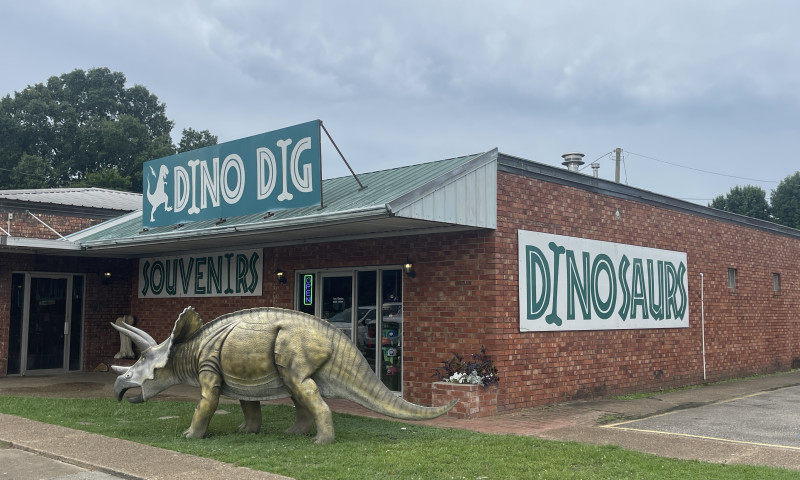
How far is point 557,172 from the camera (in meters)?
12.3

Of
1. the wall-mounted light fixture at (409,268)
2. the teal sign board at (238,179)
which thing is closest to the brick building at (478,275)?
the wall-mounted light fixture at (409,268)

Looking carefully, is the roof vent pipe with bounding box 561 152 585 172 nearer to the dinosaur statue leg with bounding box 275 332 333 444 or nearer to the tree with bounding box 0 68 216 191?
the dinosaur statue leg with bounding box 275 332 333 444

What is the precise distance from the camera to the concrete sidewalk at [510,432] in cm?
739

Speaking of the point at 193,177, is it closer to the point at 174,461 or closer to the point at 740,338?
the point at 174,461

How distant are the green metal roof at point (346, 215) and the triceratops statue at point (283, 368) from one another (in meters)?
1.79

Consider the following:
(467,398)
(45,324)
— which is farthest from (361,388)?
(45,324)

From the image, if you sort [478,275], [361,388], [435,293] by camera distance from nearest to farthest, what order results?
[361,388] → [478,275] → [435,293]

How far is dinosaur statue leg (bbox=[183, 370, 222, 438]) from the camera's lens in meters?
8.89

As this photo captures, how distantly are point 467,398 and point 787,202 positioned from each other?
134 feet

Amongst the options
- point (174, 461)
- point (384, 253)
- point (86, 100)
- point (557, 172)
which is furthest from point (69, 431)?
point (86, 100)

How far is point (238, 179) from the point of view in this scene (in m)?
12.5

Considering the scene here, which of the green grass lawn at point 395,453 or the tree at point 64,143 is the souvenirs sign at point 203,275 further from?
the tree at point 64,143

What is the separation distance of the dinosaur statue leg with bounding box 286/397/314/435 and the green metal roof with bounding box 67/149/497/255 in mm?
2537

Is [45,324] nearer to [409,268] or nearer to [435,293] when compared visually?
[409,268]
